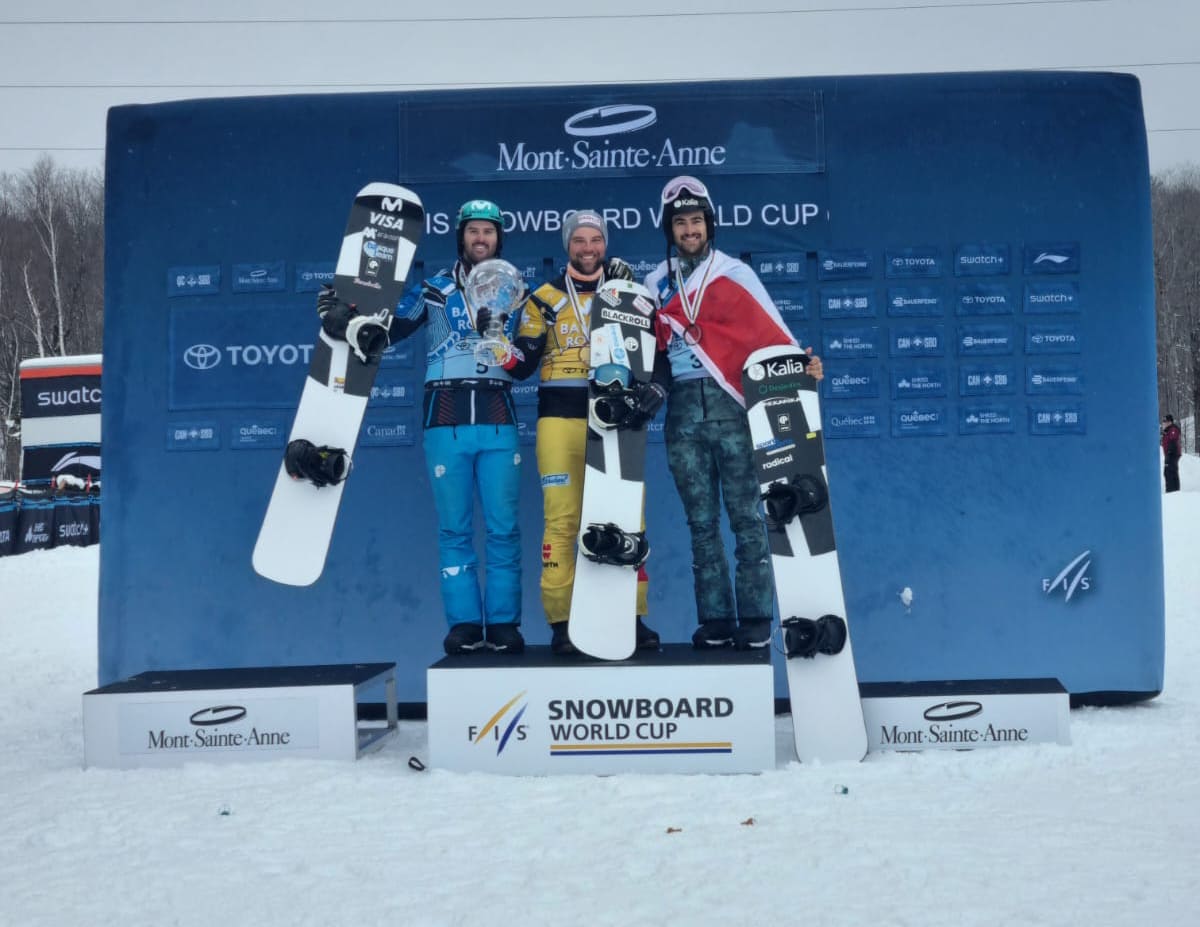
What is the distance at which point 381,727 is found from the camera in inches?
177

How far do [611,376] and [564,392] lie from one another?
0.28m

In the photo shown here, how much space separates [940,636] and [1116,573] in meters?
0.78

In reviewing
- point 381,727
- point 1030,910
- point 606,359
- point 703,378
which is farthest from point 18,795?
point 1030,910

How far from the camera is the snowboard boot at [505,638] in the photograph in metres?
3.90

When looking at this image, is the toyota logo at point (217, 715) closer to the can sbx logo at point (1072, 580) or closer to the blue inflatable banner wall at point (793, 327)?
the blue inflatable banner wall at point (793, 327)

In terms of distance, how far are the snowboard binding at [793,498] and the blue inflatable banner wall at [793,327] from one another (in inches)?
38.5

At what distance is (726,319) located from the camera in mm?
3994

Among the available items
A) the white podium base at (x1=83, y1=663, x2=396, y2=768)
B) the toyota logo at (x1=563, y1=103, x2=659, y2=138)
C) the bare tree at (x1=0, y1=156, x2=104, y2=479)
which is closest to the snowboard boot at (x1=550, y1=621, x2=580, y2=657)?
the white podium base at (x1=83, y1=663, x2=396, y2=768)

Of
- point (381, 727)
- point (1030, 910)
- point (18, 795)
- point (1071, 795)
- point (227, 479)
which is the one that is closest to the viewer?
point (1030, 910)

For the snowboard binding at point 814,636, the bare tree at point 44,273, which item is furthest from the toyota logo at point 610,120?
the bare tree at point 44,273

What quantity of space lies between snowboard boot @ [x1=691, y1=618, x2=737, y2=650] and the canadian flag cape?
77 centimetres

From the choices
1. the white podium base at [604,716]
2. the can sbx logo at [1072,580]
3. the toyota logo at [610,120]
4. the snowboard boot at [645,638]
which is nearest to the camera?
the white podium base at [604,716]

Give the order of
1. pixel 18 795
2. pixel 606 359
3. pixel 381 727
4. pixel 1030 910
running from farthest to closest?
1. pixel 381 727
2. pixel 606 359
3. pixel 18 795
4. pixel 1030 910

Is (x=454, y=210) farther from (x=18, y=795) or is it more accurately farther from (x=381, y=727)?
(x=18, y=795)
